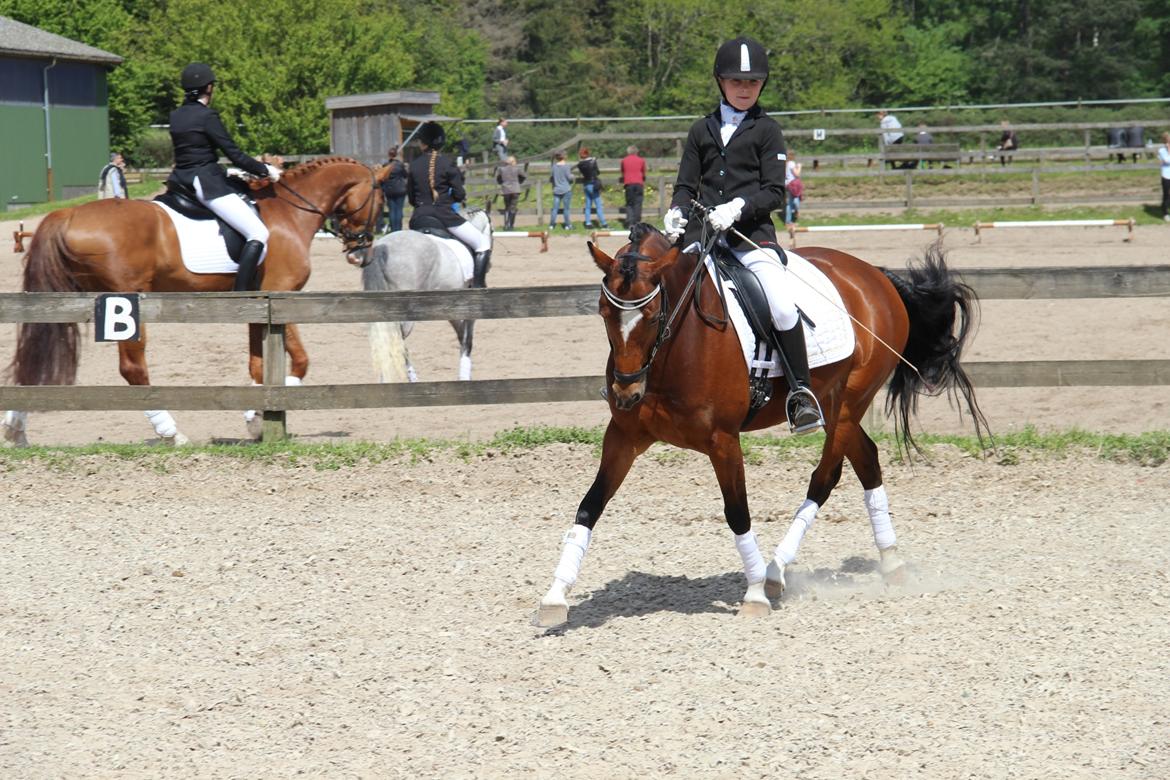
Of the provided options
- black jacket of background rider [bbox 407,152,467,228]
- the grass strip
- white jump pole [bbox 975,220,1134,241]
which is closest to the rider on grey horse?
black jacket of background rider [bbox 407,152,467,228]

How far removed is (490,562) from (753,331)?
2007 millimetres

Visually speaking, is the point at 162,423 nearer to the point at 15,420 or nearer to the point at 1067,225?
the point at 15,420

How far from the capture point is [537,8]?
2559 inches

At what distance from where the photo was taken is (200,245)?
36.4 ft

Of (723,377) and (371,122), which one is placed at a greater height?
(371,122)

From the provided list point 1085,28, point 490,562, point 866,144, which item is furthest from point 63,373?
point 1085,28

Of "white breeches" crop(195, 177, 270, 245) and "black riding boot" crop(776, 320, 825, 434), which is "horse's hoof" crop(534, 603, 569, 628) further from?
"white breeches" crop(195, 177, 270, 245)

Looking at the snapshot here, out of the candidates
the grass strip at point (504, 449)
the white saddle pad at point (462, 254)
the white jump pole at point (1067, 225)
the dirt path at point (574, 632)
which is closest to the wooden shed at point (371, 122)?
the white jump pole at point (1067, 225)

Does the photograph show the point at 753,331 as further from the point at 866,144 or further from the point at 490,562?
the point at 866,144

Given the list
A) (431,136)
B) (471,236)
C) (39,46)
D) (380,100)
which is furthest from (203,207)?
(39,46)

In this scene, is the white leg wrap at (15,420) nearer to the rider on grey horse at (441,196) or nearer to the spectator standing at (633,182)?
the rider on grey horse at (441,196)

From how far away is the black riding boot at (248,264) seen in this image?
36.6 feet

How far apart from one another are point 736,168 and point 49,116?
126 feet

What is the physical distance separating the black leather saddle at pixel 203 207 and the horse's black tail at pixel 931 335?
5.88 metres
